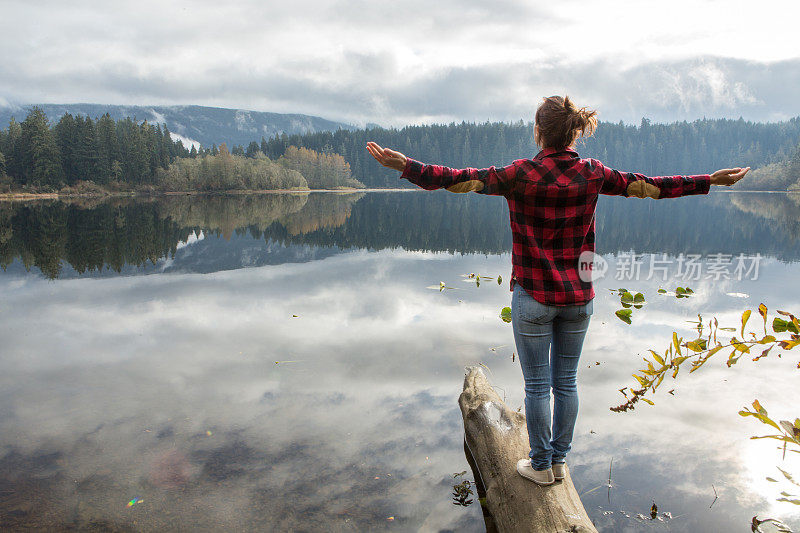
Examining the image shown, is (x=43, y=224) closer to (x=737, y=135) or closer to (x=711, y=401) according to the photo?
(x=711, y=401)

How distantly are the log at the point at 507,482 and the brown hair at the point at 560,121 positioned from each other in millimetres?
2572

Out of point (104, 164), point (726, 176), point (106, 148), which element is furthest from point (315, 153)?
point (726, 176)

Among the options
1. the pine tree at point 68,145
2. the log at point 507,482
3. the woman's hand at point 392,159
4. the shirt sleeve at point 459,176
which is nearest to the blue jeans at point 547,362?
the log at point 507,482

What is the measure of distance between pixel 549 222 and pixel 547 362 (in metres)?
1.03

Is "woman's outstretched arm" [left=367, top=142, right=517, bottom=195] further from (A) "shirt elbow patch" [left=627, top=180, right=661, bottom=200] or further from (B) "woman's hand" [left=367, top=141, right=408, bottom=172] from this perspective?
(A) "shirt elbow patch" [left=627, top=180, right=661, bottom=200]

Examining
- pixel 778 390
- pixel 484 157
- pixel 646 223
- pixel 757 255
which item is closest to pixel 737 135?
pixel 484 157

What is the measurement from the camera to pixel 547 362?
3.75 m

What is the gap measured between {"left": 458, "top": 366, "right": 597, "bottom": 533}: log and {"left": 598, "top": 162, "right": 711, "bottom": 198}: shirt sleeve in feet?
7.47

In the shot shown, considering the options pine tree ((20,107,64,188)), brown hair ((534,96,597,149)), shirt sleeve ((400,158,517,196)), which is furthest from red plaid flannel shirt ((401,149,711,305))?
pine tree ((20,107,64,188))

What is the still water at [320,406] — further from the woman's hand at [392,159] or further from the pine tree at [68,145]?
the pine tree at [68,145]

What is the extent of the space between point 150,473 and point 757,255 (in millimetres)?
20899

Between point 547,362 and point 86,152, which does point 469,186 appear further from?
point 86,152

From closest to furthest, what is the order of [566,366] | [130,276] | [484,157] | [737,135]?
[566,366] → [130,276] → [484,157] → [737,135]

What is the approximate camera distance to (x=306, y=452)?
5059 mm
